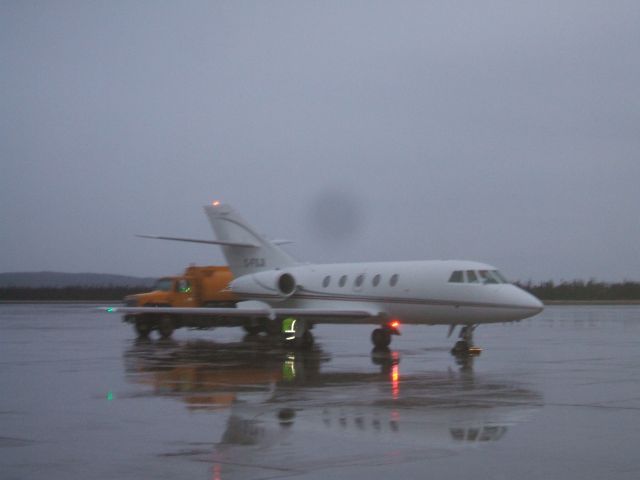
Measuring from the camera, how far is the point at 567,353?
22.2m

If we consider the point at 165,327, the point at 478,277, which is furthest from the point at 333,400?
the point at 165,327

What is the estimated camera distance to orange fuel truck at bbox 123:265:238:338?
32.9 m

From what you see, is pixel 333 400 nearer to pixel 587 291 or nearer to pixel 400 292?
pixel 400 292

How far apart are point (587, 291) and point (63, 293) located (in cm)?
4808

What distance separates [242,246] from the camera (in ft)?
102

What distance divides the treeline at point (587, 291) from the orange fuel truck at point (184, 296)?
134ft

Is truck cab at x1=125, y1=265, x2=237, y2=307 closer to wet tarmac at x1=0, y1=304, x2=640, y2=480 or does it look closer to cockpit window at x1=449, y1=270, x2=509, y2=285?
wet tarmac at x1=0, y1=304, x2=640, y2=480

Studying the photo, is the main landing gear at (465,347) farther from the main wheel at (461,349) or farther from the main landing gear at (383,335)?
the main landing gear at (383,335)

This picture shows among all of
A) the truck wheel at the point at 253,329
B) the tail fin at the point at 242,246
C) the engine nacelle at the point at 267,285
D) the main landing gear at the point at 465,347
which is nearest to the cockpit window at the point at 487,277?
the main landing gear at the point at 465,347

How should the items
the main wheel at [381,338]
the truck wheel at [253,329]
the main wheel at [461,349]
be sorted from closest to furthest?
the main wheel at [461,349] < the main wheel at [381,338] < the truck wheel at [253,329]

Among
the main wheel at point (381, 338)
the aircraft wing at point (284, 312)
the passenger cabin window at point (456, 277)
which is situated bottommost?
the main wheel at point (381, 338)

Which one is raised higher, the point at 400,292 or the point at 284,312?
the point at 400,292

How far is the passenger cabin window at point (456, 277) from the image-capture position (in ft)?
80.2

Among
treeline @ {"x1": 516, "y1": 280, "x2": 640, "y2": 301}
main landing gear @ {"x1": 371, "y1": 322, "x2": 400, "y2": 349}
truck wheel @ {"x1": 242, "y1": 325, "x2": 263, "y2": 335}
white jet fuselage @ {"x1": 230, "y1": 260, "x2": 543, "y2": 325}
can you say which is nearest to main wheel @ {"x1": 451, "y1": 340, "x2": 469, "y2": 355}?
white jet fuselage @ {"x1": 230, "y1": 260, "x2": 543, "y2": 325}
